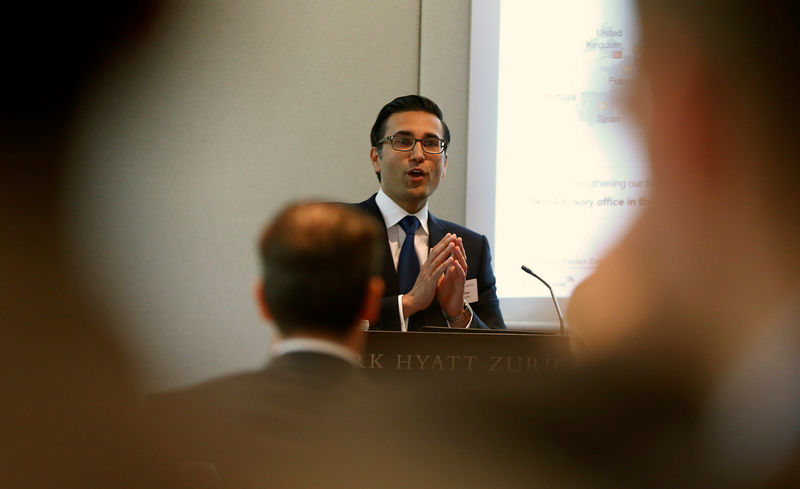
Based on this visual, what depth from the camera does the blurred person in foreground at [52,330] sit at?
304 mm

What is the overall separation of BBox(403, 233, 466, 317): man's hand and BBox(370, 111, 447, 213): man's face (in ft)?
1.44

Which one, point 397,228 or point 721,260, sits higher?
point 721,260

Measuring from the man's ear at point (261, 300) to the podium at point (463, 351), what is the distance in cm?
55

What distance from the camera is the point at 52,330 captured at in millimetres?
323

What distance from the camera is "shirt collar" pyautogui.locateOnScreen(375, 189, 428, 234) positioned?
200 cm

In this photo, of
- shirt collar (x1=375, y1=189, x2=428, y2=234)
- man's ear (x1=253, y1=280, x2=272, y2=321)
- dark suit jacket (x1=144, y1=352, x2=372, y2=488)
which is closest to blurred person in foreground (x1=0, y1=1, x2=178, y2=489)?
dark suit jacket (x1=144, y1=352, x2=372, y2=488)

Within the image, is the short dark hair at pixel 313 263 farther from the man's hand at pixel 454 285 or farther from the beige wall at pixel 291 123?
the beige wall at pixel 291 123

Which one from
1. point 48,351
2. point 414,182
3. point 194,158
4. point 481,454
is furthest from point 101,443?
point 194,158

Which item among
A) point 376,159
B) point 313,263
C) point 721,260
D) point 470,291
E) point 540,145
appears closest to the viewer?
point 721,260

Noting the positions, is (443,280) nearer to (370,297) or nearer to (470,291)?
(470,291)

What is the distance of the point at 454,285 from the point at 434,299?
0.33ft

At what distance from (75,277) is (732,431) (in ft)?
0.95

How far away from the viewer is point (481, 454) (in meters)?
0.33

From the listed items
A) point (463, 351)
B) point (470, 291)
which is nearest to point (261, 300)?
point (463, 351)
